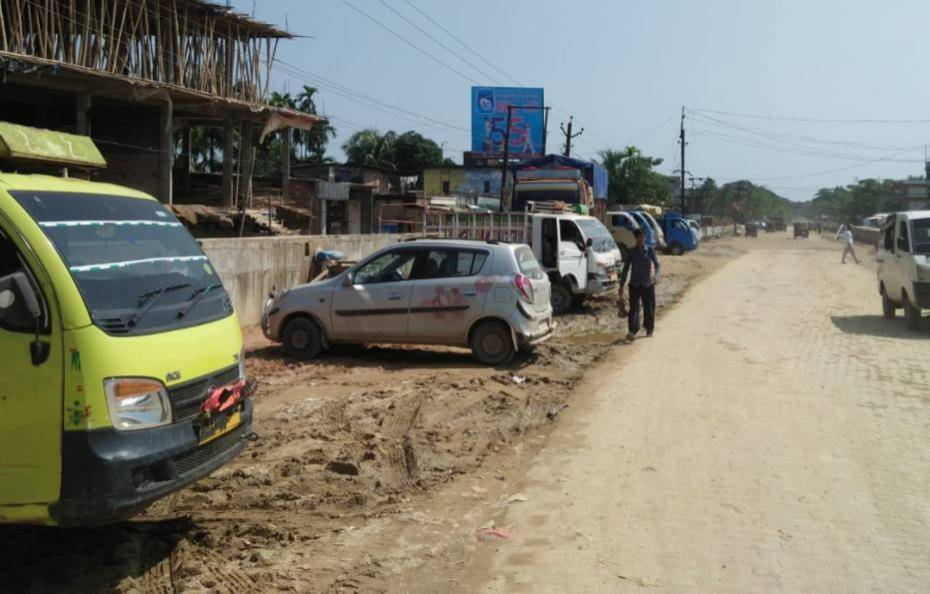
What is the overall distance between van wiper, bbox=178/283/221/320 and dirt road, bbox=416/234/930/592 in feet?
6.46

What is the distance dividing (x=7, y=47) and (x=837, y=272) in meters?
26.8

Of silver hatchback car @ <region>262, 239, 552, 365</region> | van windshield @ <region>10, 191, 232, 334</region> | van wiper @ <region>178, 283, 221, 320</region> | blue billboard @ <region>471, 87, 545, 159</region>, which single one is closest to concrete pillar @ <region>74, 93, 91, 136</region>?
silver hatchback car @ <region>262, 239, 552, 365</region>

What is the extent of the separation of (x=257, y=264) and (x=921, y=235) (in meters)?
11.6

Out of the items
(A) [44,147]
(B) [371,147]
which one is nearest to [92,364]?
(A) [44,147]

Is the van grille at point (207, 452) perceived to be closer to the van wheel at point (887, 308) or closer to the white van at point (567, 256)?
the white van at point (567, 256)

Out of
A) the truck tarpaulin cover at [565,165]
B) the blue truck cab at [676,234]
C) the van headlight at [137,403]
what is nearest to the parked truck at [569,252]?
the van headlight at [137,403]

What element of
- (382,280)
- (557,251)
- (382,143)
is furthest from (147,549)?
(382,143)

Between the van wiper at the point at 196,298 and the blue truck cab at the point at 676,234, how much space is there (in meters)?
38.9

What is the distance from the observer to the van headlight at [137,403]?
13.0 ft

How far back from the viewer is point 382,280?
11.0 metres

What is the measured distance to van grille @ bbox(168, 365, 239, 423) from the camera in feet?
14.1

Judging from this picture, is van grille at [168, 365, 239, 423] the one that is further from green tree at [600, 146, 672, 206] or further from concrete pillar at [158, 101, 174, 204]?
green tree at [600, 146, 672, 206]

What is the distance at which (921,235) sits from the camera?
13727 mm

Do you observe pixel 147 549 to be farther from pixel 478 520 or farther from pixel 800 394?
pixel 800 394
